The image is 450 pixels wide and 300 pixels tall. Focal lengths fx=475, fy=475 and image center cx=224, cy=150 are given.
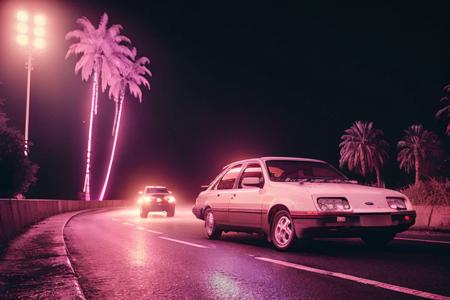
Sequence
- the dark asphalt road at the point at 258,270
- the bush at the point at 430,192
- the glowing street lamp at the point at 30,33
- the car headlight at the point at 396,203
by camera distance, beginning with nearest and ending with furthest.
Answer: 1. the dark asphalt road at the point at 258,270
2. the car headlight at the point at 396,203
3. the bush at the point at 430,192
4. the glowing street lamp at the point at 30,33

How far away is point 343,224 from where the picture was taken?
7.23 meters

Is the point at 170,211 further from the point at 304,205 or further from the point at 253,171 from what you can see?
the point at 304,205

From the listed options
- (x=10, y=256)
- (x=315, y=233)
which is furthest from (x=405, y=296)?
(x=10, y=256)

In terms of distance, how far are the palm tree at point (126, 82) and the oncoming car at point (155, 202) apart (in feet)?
111

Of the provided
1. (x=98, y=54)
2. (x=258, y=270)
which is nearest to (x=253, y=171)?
(x=258, y=270)

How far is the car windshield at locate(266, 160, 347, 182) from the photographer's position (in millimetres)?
9141

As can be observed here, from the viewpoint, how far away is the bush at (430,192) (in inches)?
538

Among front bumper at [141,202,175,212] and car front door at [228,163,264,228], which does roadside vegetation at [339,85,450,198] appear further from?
car front door at [228,163,264,228]

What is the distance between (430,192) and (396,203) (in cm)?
756

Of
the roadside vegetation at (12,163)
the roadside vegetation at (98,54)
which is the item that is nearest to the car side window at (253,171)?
the roadside vegetation at (12,163)

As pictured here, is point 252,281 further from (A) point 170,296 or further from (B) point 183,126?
(B) point 183,126

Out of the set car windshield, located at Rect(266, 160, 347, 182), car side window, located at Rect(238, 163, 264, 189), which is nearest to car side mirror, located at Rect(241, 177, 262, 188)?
car side window, located at Rect(238, 163, 264, 189)

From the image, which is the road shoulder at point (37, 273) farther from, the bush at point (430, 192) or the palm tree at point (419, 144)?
the palm tree at point (419, 144)

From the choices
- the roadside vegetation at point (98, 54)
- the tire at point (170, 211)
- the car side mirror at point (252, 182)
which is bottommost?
the tire at point (170, 211)
